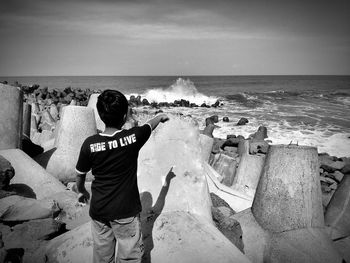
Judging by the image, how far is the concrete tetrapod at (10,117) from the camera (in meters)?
4.04

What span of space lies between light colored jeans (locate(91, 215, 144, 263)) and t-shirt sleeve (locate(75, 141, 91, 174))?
14.8 inches

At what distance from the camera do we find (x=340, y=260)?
2.71 metres

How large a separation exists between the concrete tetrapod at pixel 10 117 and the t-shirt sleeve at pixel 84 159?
284cm

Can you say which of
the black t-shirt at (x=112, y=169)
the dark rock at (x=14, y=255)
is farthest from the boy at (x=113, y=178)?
the dark rock at (x=14, y=255)

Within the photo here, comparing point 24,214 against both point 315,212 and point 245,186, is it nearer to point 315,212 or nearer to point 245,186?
point 315,212

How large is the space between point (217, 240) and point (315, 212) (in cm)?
139

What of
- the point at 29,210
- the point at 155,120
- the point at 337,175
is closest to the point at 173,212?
the point at 155,120

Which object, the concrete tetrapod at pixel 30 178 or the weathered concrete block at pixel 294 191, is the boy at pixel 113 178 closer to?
the weathered concrete block at pixel 294 191

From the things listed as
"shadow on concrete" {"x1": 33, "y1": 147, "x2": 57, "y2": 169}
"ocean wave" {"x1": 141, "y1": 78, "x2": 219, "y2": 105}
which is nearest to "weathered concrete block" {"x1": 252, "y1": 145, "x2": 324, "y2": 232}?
"shadow on concrete" {"x1": 33, "y1": 147, "x2": 57, "y2": 169}

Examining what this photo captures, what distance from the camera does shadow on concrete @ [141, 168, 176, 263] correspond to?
93.0 inches

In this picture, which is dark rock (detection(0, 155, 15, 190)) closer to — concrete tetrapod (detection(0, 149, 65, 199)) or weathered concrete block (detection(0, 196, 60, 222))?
weathered concrete block (detection(0, 196, 60, 222))

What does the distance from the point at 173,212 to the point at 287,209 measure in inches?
50.4

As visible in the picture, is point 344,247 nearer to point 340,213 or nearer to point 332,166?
point 340,213

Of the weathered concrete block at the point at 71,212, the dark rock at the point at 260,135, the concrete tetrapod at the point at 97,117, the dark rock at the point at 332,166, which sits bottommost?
the dark rock at the point at 332,166
